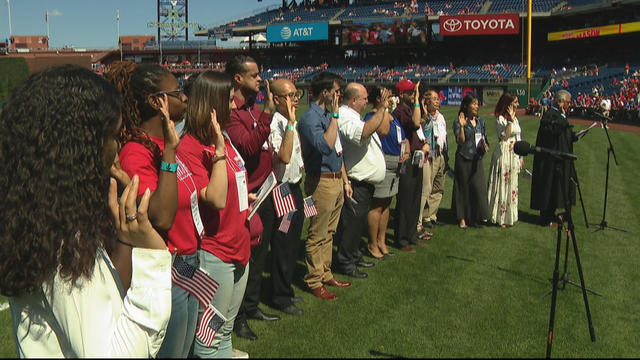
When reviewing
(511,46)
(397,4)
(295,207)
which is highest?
(397,4)

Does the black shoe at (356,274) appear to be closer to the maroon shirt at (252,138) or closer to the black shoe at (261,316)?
the black shoe at (261,316)

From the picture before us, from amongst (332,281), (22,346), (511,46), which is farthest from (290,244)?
(511,46)

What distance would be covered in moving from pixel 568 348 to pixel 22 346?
168 inches

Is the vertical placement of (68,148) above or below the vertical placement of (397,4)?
below

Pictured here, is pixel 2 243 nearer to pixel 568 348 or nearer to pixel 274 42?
pixel 568 348

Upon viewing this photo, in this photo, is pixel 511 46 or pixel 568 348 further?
pixel 511 46

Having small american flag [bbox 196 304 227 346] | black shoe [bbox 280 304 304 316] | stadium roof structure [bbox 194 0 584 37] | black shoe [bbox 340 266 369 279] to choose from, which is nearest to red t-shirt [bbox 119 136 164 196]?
small american flag [bbox 196 304 227 346]

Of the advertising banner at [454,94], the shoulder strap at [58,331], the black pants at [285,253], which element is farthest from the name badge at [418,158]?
the advertising banner at [454,94]

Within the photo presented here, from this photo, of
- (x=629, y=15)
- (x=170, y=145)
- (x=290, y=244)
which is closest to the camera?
(x=170, y=145)

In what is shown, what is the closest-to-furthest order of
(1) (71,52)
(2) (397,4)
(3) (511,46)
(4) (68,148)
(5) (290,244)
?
1. (4) (68,148)
2. (5) (290,244)
3. (3) (511,46)
4. (2) (397,4)
5. (1) (71,52)

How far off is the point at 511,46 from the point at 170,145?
53617 millimetres

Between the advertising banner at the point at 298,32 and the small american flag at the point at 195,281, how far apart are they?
187ft

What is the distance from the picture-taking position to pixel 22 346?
1.86 metres

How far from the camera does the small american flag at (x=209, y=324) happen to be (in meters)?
2.99
